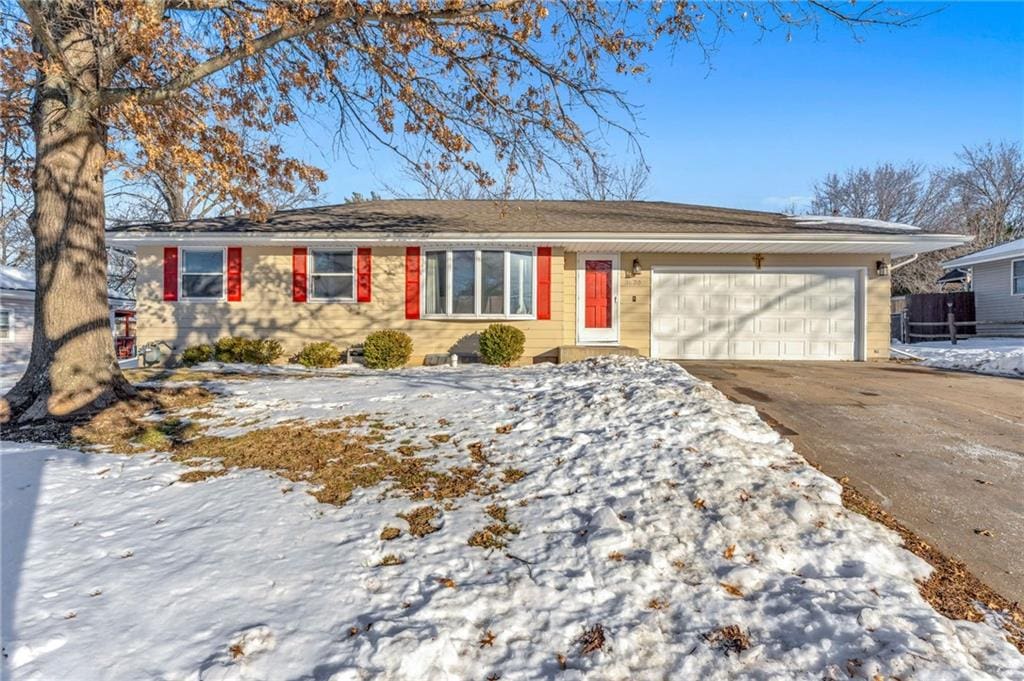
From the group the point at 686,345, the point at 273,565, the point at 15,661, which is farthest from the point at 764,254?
the point at 15,661

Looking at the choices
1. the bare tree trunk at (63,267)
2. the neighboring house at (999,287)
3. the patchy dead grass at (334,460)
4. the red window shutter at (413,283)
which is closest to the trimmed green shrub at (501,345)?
the red window shutter at (413,283)

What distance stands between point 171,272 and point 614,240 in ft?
30.7

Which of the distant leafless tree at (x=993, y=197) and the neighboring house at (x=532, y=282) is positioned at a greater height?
the distant leafless tree at (x=993, y=197)

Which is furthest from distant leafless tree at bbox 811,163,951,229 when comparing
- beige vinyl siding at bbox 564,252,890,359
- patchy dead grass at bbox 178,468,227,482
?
patchy dead grass at bbox 178,468,227,482

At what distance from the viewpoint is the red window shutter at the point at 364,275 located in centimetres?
1053

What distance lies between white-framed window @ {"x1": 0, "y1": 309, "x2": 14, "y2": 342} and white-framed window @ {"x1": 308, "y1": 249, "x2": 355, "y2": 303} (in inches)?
576

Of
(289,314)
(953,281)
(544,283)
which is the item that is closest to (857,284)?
(544,283)

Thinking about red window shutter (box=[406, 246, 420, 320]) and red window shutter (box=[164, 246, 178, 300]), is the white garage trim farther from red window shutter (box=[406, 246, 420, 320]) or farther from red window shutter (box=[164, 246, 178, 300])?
red window shutter (box=[164, 246, 178, 300])

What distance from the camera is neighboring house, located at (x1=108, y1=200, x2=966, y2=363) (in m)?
10.2

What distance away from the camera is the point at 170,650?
207cm

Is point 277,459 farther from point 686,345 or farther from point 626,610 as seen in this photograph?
point 686,345

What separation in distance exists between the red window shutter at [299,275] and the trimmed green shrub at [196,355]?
199 cm

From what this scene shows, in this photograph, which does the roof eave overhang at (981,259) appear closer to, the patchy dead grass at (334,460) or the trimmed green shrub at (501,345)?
the trimmed green shrub at (501,345)

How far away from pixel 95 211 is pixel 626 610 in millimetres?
7272
